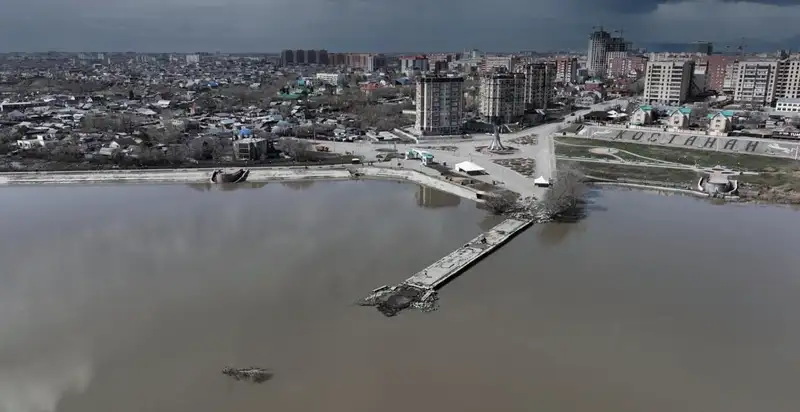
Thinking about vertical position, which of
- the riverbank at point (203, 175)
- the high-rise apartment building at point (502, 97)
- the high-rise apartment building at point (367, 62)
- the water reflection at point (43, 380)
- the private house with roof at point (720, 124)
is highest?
the high-rise apartment building at point (367, 62)

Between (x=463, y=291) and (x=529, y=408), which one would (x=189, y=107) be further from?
(x=529, y=408)

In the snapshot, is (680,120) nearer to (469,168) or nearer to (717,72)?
(469,168)

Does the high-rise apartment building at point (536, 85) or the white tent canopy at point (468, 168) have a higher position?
the high-rise apartment building at point (536, 85)

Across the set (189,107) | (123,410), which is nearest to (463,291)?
(123,410)

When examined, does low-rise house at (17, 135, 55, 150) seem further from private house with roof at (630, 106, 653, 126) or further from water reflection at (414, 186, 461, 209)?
private house with roof at (630, 106, 653, 126)

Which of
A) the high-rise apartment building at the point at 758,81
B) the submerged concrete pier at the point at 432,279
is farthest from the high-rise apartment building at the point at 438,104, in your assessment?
the high-rise apartment building at the point at 758,81

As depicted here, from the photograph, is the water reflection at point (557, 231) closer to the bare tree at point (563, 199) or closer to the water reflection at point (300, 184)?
the bare tree at point (563, 199)

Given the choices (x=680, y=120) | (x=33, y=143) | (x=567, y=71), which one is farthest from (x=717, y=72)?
(x=33, y=143)

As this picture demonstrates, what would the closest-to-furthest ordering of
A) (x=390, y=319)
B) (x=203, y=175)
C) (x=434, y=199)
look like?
(x=390, y=319), (x=434, y=199), (x=203, y=175)
